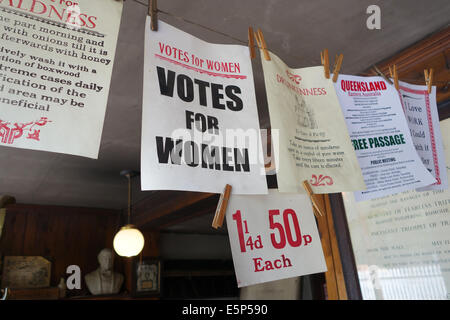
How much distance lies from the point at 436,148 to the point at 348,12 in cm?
79

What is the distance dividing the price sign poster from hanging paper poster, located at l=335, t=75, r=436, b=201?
11.1 inches

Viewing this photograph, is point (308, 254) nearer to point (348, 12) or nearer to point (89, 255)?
point (348, 12)

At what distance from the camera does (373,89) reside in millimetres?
1616

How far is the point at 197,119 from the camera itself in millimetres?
1126

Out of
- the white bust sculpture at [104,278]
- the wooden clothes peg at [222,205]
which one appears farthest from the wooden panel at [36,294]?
the wooden clothes peg at [222,205]

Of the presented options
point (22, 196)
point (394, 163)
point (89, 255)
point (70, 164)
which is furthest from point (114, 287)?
point (394, 163)

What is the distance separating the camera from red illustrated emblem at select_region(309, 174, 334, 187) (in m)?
1.30

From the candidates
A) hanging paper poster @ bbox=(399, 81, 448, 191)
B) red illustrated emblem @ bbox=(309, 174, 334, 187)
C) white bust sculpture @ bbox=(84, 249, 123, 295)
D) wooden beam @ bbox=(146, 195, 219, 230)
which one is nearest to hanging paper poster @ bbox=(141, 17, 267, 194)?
red illustrated emblem @ bbox=(309, 174, 334, 187)

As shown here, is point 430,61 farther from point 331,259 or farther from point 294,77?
point 331,259

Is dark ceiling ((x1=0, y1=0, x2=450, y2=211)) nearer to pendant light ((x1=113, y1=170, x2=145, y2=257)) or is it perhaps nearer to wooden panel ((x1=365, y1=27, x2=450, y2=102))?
wooden panel ((x1=365, y1=27, x2=450, y2=102))

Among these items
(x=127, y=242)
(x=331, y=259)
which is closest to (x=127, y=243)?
(x=127, y=242)

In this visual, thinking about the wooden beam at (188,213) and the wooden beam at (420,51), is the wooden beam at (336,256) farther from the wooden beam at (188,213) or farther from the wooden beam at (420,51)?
the wooden beam at (188,213)

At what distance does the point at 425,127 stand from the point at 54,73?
5.27 feet

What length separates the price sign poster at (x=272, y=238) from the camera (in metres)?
1.45
